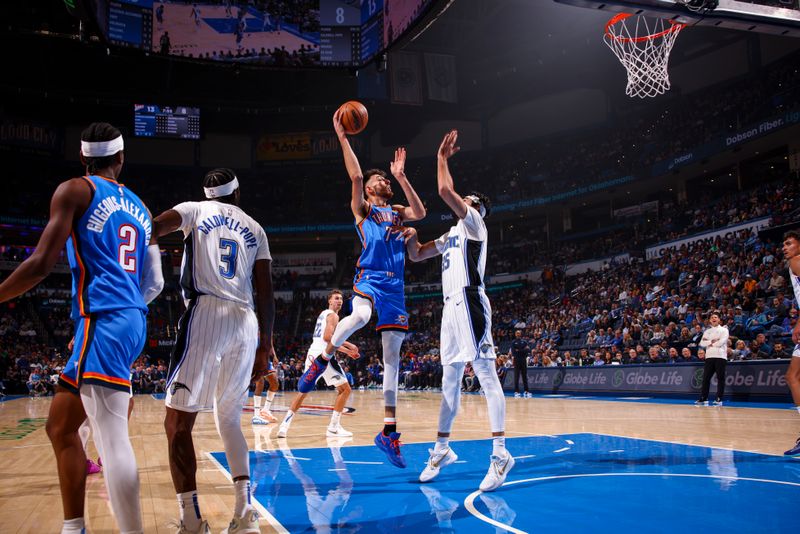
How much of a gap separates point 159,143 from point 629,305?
28432 millimetres

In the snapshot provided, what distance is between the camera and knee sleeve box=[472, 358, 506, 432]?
15.7 ft

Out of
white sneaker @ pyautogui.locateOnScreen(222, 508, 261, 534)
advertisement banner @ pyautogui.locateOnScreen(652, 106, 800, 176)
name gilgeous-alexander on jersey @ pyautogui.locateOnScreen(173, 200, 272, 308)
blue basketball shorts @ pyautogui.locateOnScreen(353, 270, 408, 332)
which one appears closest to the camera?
white sneaker @ pyautogui.locateOnScreen(222, 508, 261, 534)

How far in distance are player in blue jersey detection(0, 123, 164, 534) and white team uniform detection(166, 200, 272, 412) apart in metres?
0.38

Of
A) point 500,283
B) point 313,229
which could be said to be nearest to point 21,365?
point 313,229

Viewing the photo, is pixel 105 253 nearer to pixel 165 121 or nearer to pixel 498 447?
pixel 498 447

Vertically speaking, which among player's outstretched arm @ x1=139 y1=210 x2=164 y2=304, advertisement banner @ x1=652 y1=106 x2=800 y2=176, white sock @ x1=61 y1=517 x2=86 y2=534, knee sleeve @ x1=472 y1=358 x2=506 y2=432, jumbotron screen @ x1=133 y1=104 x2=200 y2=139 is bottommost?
white sock @ x1=61 y1=517 x2=86 y2=534

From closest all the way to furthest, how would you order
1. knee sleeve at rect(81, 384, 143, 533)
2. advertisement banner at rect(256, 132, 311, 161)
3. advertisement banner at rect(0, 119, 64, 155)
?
1. knee sleeve at rect(81, 384, 143, 533)
2. advertisement banner at rect(0, 119, 64, 155)
3. advertisement banner at rect(256, 132, 311, 161)

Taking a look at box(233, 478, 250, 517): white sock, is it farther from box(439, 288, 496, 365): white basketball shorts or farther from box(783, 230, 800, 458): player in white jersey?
box(783, 230, 800, 458): player in white jersey

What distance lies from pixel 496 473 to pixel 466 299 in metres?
1.36

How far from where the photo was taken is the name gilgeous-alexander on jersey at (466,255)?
5086mm

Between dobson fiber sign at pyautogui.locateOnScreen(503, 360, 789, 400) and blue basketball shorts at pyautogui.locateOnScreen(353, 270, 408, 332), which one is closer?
blue basketball shorts at pyautogui.locateOnScreen(353, 270, 408, 332)

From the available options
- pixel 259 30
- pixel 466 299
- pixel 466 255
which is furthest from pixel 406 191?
pixel 259 30

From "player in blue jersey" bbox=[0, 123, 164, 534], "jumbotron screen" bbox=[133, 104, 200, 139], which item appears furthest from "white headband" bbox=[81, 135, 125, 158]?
"jumbotron screen" bbox=[133, 104, 200, 139]

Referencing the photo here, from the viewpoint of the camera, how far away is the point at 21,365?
2298 cm
